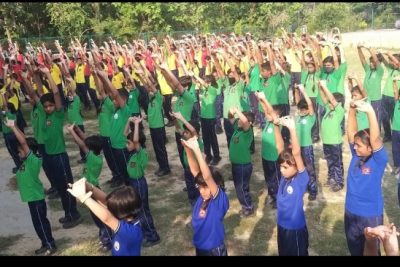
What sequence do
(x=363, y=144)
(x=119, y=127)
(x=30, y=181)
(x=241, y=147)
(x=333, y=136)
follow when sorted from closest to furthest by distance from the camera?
(x=363, y=144) → (x=30, y=181) → (x=241, y=147) → (x=333, y=136) → (x=119, y=127)

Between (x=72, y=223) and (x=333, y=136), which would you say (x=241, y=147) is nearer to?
(x=333, y=136)

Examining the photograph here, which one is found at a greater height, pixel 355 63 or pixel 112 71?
pixel 112 71

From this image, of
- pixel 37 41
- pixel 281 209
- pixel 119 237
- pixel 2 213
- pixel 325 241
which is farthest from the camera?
pixel 37 41

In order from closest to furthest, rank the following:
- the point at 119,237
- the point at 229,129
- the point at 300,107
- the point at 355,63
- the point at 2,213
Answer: the point at 119,237 < the point at 300,107 < the point at 2,213 < the point at 229,129 < the point at 355,63

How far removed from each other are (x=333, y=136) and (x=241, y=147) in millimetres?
1554

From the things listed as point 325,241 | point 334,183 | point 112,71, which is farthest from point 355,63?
point 325,241

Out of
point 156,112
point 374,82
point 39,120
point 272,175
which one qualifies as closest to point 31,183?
point 39,120

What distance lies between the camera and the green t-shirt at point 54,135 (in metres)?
6.16

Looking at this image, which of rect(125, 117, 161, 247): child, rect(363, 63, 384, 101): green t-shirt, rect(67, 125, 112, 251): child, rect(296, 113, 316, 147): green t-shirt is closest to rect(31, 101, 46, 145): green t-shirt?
rect(67, 125, 112, 251): child

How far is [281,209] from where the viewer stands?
4105mm

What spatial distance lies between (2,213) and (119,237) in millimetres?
4075

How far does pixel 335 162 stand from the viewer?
6.56m
